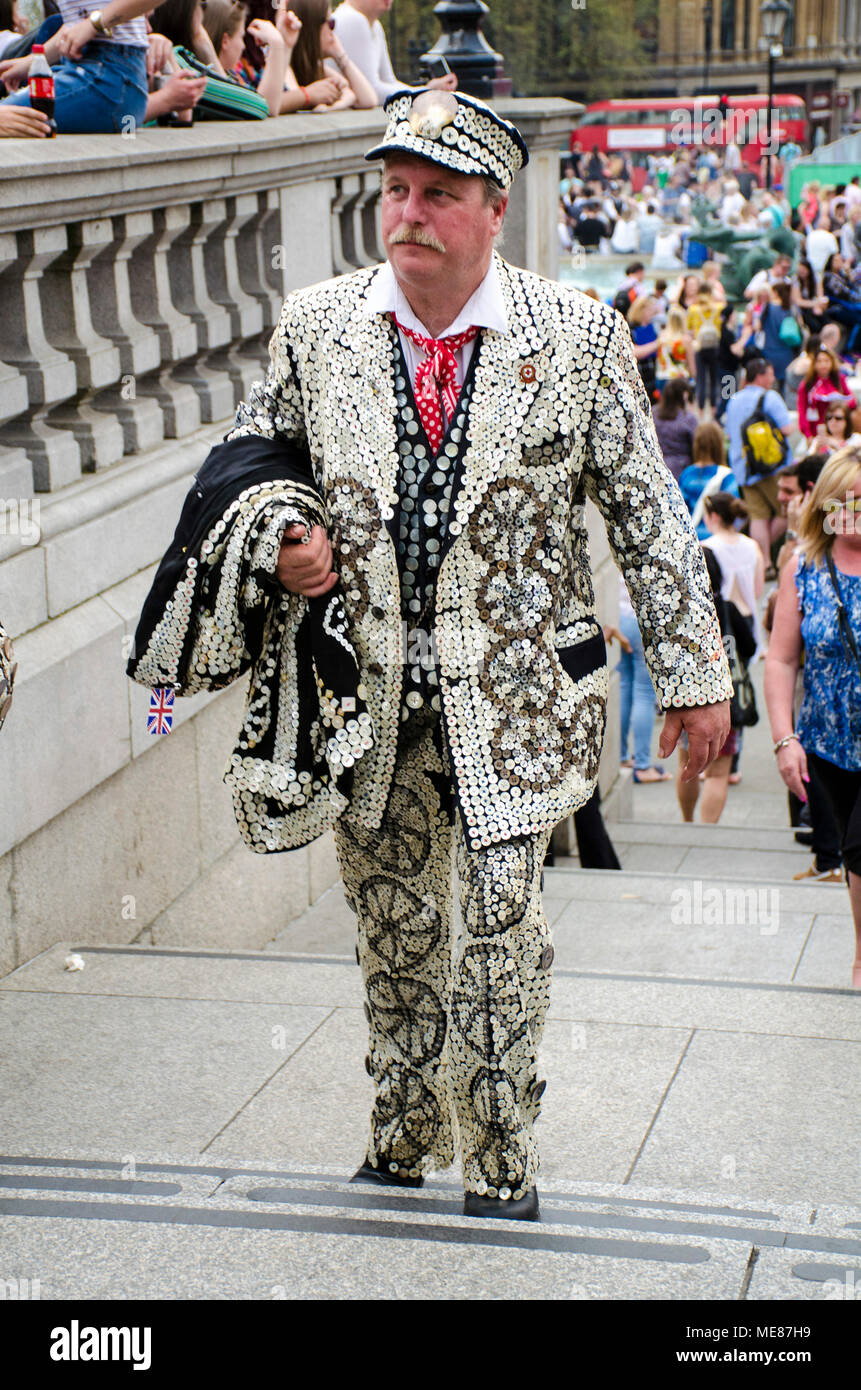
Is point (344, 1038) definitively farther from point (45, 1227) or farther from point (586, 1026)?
point (45, 1227)

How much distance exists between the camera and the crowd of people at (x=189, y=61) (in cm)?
592

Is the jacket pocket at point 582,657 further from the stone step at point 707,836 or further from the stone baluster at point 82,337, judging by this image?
the stone step at point 707,836

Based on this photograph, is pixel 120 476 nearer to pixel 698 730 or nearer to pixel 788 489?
pixel 698 730

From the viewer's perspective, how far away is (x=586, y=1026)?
505cm

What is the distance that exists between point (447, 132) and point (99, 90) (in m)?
3.11

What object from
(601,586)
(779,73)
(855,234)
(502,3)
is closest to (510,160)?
(601,586)

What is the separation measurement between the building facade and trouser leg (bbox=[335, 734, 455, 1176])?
98544 mm

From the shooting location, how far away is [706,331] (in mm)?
20859

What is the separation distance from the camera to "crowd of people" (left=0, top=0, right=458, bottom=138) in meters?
5.92

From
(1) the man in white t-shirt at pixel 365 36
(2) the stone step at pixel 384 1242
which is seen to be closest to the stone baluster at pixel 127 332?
(2) the stone step at pixel 384 1242

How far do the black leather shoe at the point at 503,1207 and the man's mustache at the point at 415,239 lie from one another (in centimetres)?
Answer: 180

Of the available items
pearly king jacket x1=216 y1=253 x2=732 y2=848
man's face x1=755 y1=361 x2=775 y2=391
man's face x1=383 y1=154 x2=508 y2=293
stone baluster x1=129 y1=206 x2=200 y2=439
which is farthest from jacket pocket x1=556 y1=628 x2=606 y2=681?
man's face x1=755 y1=361 x2=775 y2=391

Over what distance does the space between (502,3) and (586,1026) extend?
70305 mm

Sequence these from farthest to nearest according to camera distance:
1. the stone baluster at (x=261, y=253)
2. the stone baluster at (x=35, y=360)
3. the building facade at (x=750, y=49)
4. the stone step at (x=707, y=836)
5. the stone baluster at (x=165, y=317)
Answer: the building facade at (x=750, y=49) < the stone step at (x=707, y=836) < the stone baluster at (x=261, y=253) < the stone baluster at (x=165, y=317) < the stone baluster at (x=35, y=360)
